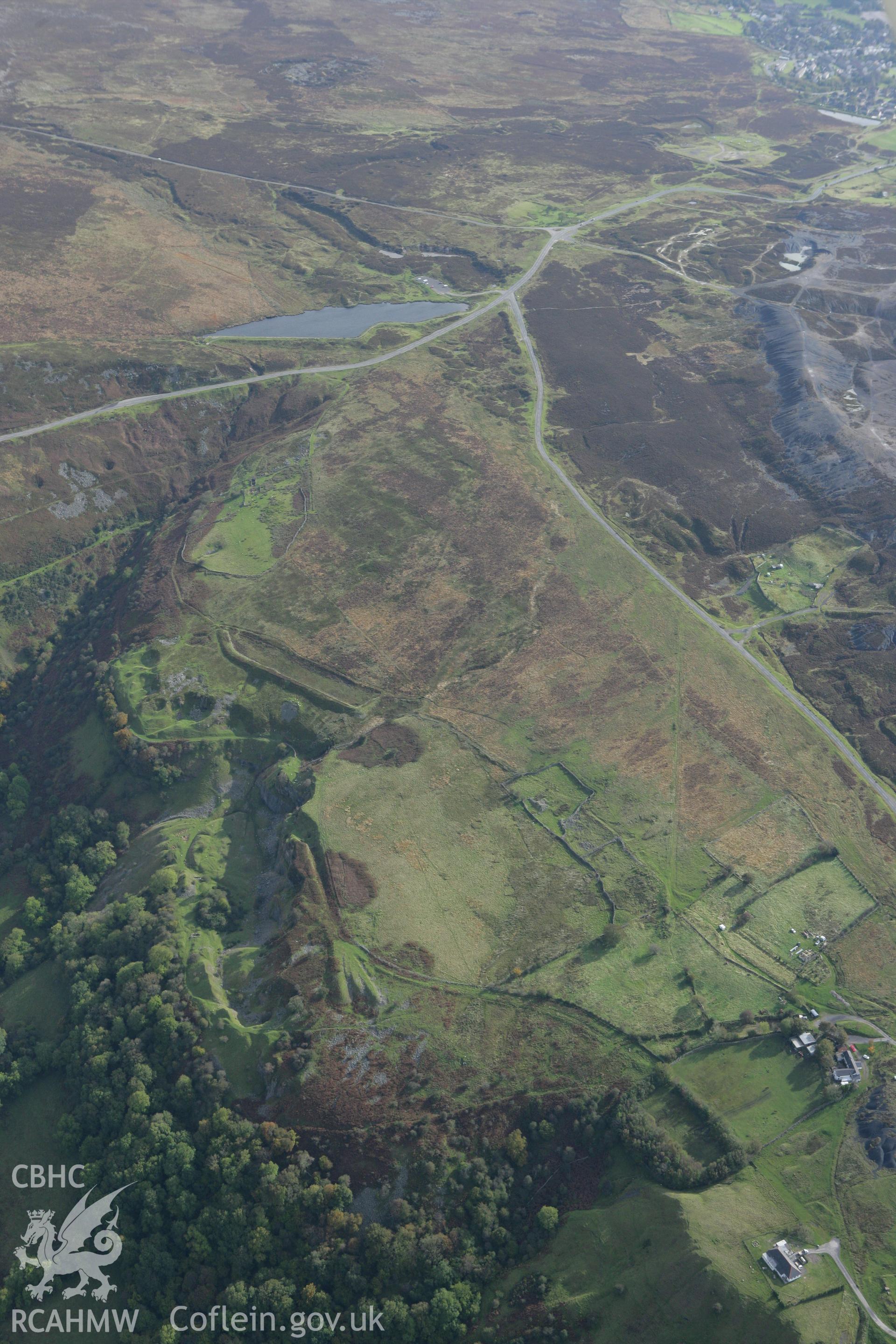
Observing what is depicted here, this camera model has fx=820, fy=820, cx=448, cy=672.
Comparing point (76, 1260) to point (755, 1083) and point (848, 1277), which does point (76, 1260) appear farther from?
point (848, 1277)

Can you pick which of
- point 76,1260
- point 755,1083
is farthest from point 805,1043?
point 76,1260

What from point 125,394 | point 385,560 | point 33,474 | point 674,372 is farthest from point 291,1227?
point 674,372

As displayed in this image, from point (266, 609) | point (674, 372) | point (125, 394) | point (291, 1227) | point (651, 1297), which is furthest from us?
point (674, 372)

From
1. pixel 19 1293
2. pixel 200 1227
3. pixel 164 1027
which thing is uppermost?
pixel 164 1027

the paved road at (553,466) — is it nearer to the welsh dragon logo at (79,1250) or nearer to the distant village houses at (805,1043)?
the distant village houses at (805,1043)

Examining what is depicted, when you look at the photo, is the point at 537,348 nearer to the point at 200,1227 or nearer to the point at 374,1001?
the point at 374,1001

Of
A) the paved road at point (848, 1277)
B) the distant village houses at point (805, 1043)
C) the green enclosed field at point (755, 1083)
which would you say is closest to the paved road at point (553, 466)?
the distant village houses at point (805, 1043)

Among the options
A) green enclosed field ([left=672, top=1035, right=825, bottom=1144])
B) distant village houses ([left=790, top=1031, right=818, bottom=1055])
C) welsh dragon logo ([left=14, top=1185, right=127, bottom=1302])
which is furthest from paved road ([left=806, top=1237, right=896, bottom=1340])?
welsh dragon logo ([left=14, top=1185, right=127, bottom=1302])

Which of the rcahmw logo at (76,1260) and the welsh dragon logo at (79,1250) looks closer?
the rcahmw logo at (76,1260)
